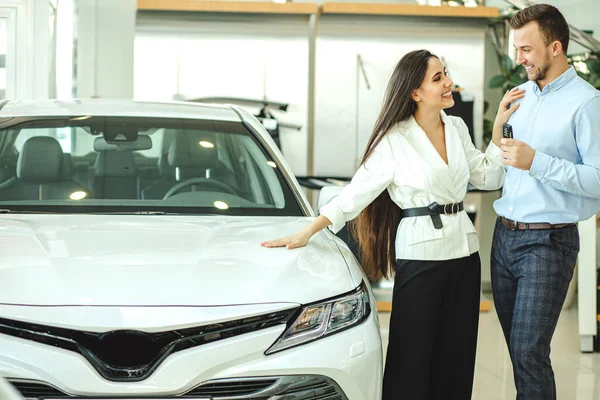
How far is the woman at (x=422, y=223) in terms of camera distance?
2.49 meters

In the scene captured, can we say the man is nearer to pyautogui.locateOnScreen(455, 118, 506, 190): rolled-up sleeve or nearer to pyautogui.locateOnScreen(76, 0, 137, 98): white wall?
pyautogui.locateOnScreen(455, 118, 506, 190): rolled-up sleeve

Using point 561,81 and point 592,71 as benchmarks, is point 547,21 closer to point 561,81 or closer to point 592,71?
point 561,81

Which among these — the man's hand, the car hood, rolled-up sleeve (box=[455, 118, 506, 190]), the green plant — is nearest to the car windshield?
the car hood

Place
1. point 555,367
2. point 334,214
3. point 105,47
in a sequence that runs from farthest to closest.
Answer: point 105,47
point 555,367
point 334,214

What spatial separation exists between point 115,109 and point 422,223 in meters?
1.18

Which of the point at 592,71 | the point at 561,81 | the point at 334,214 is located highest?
the point at 592,71

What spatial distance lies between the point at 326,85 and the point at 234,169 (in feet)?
10.1

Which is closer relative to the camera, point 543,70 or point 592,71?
point 543,70

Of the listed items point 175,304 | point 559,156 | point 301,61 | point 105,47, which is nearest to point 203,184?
point 175,304

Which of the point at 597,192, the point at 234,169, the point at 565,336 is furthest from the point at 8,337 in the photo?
the point at 565,336

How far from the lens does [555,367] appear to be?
14.2 ft

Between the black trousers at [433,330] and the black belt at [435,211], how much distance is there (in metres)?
0.12

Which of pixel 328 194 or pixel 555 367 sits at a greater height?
pixel 328 194

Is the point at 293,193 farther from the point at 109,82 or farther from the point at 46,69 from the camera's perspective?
the point at 109,82
